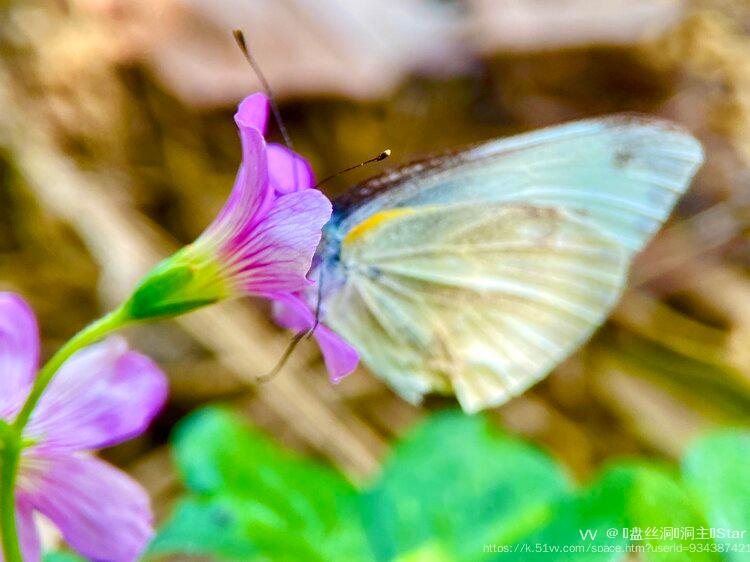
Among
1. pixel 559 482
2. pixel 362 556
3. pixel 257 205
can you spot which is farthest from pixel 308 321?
pixel 559 482

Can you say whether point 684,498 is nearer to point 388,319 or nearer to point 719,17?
point 388,319

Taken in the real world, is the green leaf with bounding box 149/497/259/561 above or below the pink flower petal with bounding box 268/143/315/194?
below

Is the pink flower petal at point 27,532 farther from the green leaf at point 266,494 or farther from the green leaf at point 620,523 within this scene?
the green leaf at point 620,523

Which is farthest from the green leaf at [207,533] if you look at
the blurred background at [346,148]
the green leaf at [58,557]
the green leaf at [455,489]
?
the blurred background at [346,148]

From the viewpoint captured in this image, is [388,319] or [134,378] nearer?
[134,378]

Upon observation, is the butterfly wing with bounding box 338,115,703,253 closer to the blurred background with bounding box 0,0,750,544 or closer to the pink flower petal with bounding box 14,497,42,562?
the pink flower petal with bounding box 14,497,42,562

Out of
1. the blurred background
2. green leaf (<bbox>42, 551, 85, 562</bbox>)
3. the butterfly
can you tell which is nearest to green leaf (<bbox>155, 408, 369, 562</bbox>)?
green leaf (<bbox>42, 551, 85, 562</bbox>)
